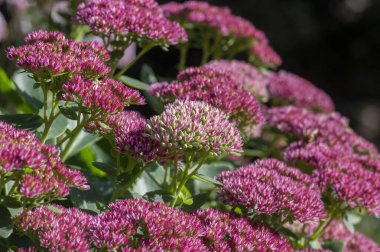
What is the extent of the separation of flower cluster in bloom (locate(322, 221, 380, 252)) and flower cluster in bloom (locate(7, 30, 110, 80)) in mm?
1292

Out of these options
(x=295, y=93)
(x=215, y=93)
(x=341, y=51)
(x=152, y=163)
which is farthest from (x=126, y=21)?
(x=341, y=51)

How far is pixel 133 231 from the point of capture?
1742mm

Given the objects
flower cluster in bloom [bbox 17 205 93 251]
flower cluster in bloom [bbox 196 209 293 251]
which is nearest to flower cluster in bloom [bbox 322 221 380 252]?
flower cluster in bloom [bbox 196 209 293 251]

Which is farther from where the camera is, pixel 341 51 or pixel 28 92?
pixel 341 51

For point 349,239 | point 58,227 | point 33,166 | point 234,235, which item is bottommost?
point 349,239

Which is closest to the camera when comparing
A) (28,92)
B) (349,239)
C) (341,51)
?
(28,92)

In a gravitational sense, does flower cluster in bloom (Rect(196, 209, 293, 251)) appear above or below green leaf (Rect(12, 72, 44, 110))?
above

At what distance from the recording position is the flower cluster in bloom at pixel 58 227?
1.64 m

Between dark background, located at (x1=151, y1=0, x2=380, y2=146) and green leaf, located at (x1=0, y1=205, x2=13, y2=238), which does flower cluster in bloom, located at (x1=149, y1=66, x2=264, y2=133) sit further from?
dark background, located at (x1=151, y1=0, x2=380, y2=146)

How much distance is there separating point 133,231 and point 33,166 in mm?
300

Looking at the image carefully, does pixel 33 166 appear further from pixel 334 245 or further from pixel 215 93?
pixel 334 245

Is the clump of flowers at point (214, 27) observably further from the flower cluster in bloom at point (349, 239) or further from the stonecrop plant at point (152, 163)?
the flower cluster in bloom at point (349, 239)

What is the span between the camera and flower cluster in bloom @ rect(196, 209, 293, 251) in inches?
75.3

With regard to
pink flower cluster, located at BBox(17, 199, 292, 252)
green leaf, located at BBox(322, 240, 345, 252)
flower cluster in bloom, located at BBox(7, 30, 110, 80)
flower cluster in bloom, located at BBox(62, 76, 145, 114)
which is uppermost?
flower cluster in bloom, located at BBox(7, 30, 110, 80)
